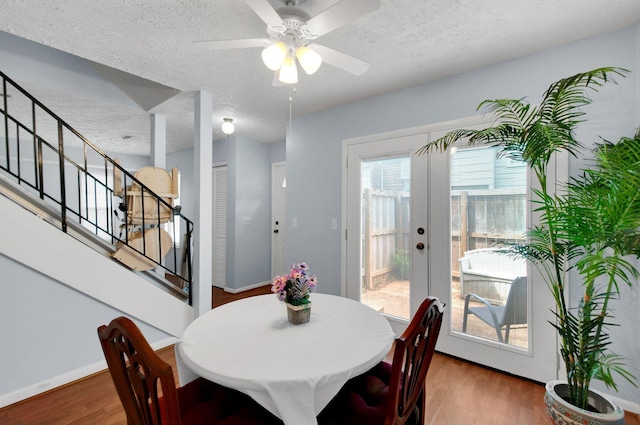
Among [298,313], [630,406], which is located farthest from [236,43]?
[630,406]

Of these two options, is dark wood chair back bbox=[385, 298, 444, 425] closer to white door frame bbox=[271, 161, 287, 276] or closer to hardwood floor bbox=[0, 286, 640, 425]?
hardwood floor bbox=[0, 286, 640, 425]

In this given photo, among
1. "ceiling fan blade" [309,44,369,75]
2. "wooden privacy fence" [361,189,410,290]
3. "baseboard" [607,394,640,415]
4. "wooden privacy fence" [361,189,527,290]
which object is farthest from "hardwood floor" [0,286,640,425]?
"ceiling fan blade" [309,44,369,75]

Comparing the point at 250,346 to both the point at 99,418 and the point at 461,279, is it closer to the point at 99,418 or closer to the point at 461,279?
the point at 99,418

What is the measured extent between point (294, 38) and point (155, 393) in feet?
5.43

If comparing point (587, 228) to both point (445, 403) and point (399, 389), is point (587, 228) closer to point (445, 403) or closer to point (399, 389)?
point (399, 389)

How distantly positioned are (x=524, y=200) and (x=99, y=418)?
3183 mm

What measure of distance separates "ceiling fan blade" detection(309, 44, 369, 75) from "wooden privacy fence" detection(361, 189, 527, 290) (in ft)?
4.25

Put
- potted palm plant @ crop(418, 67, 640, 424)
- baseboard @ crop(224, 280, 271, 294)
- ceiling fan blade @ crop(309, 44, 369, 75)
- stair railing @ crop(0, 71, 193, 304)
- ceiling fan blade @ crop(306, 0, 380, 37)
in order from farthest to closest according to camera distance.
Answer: baseboard @ crop(224, 280, 271, 294) → stair railing @ crop(0, 71, 193, 304) → ceiling fan blade @ crop(309, 44, 369, 75) → potted palm plant @ crop(418, 67, 640, 424) → ceiling fan blade @ crop(306, 0, 380, 37)

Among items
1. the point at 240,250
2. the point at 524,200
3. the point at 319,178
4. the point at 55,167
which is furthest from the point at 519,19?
the point at 55,167

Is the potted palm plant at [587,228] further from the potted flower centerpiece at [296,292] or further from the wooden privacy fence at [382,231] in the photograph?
the potted flower centerpiece at [296,292]

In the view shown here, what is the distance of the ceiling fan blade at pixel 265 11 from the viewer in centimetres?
121

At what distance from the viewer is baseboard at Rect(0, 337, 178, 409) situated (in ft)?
6.15

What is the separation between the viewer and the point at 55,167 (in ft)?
16.0

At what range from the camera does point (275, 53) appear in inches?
56.2
